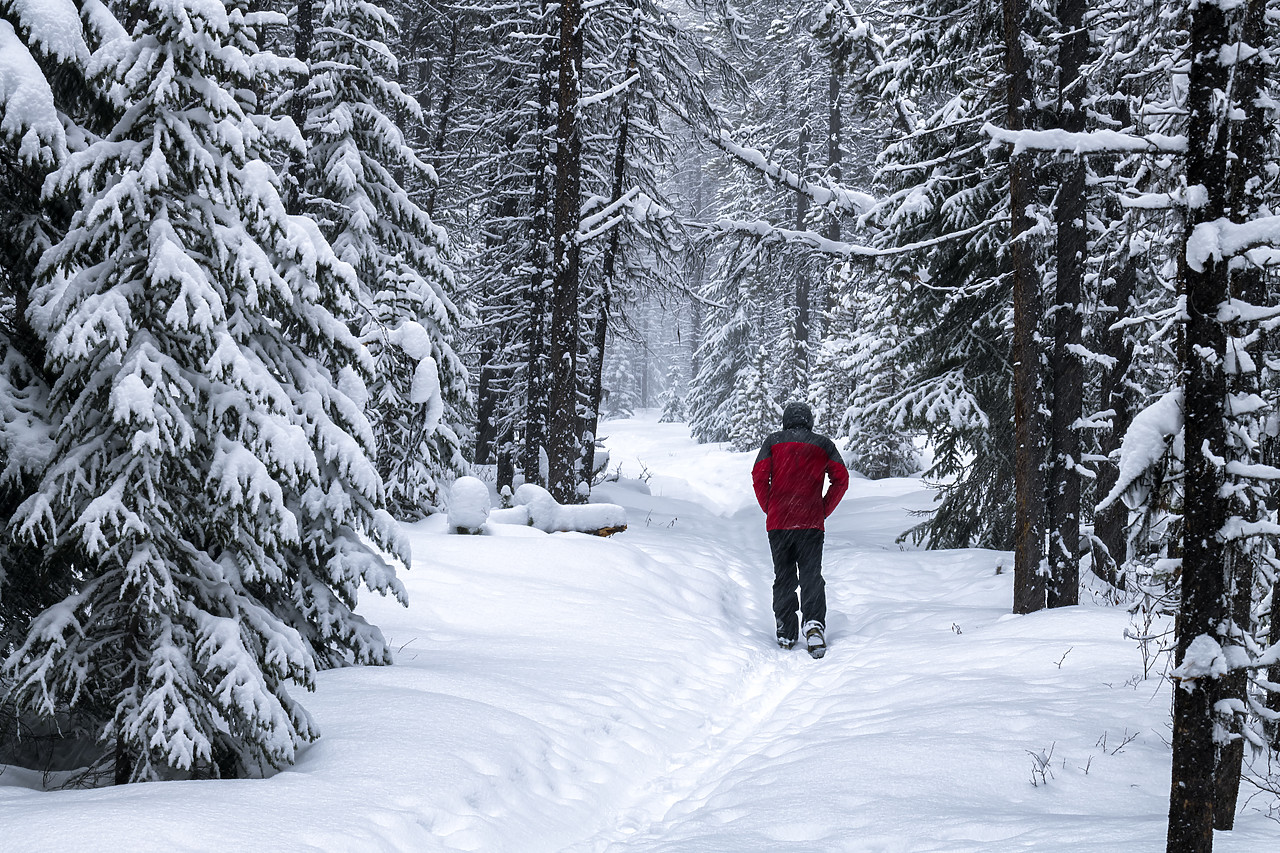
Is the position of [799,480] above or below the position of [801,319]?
below

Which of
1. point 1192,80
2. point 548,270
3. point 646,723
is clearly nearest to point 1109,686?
point 646,723

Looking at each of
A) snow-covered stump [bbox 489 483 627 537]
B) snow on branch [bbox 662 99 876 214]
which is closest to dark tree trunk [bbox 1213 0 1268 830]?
snow on branch [bbox 662 99 876 214]

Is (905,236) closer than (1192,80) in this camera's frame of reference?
No

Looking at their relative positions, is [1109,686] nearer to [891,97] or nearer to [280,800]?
[280,800]

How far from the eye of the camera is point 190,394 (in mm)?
4008

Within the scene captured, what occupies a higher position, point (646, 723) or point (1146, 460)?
point (1146, 460)

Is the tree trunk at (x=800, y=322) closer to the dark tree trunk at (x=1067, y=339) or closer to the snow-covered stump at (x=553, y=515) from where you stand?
the snow-covered stump at (x=553, y=515)

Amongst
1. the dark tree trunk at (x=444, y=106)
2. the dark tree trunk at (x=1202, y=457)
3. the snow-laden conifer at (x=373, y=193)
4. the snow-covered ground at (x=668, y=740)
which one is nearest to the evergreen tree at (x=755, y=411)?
the dark tree trunk at (x=444, y=106)

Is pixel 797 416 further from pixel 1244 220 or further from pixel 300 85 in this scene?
pixel 300 85

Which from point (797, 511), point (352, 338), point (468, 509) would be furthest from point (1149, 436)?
point (468, 509)

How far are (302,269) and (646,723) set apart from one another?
147 inches

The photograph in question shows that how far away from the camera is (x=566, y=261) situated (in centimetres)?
1340

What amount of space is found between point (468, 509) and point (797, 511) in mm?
4292

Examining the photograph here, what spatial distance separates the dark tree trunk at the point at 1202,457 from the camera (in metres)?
3.05
